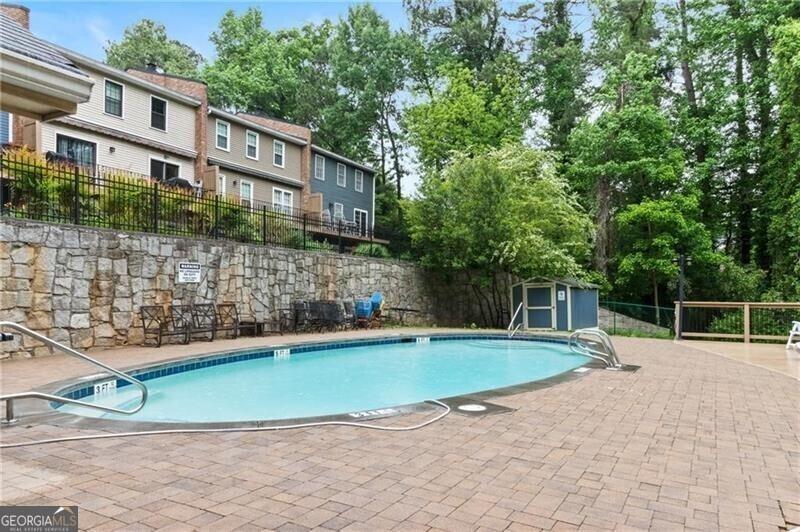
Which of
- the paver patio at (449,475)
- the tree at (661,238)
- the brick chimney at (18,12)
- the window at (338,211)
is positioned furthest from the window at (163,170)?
the tree at (661,238)

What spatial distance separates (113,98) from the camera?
1612 centimetres

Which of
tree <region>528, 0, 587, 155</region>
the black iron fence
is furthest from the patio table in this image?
tree <region>528, 0, 587, 155</region>

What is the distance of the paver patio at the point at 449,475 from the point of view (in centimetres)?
237

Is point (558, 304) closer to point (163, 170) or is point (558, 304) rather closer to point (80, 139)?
point (163, 170)

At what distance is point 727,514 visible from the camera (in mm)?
2492

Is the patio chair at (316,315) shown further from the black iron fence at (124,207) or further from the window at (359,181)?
the window at (359,181)

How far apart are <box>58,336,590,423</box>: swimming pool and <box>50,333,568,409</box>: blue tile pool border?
0.06 ft

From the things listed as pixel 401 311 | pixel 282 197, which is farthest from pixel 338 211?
pixel 401 311

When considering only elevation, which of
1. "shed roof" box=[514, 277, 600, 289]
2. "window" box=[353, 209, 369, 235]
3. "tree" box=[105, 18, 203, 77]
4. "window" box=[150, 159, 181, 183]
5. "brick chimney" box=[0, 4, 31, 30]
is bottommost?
"shed roof" box=[514, 277, 600, 289]

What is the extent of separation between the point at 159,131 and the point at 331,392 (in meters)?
14.7

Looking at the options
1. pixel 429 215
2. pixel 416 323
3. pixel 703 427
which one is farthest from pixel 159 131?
pixel 703 427

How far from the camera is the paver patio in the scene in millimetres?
2369

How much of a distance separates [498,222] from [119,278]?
34.8ft

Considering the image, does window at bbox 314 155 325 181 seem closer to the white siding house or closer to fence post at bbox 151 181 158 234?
the white siding house
